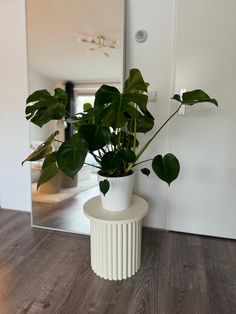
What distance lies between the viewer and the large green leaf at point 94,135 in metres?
1.37

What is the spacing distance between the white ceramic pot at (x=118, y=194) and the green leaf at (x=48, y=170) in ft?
0.97

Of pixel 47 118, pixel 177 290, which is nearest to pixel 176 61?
pixel 47 118

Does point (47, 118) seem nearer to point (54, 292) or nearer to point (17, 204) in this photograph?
point (54, 292)

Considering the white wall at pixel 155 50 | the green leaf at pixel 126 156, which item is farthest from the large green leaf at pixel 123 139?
the white wall at pixel 155 50

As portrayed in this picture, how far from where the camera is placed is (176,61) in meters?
2.09

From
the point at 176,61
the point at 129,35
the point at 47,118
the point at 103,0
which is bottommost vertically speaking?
the point at 47,118

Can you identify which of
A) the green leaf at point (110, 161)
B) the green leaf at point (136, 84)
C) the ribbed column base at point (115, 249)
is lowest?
the ribbed column base at point (115, 249)

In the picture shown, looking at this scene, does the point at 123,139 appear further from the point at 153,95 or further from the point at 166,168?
the point at 153,95

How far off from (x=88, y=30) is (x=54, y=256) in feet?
6.04

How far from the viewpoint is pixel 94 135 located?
1.39 meters

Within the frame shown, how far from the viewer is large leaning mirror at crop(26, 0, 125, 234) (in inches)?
82.2

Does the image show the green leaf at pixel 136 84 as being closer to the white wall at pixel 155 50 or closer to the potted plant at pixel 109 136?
the potted plant at pixel 109 136

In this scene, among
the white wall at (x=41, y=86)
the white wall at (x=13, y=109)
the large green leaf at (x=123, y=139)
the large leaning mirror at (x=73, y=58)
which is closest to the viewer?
the large green leaf at (x=123, y=139)

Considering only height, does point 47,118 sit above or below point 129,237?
above
